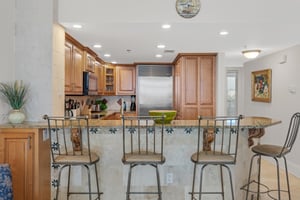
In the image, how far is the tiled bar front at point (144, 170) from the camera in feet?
10.3

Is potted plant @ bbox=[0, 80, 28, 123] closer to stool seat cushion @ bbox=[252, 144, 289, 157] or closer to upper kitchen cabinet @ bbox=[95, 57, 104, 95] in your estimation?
stool seat cushion @ bbox=[252, 144, 289, 157]

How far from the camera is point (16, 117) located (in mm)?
3053

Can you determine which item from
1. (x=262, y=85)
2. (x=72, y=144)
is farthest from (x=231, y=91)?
(x=72, y=144)

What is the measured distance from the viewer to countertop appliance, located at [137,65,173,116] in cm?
702

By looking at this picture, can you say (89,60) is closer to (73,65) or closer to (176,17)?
(73,65)

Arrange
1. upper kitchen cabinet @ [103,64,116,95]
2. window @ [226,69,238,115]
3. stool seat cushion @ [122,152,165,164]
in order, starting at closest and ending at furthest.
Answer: stool seat cushion @ [122,152,165,164]
upper kitchen cabinet @ [103,64,116,95]
window @ [226,69,238,115]

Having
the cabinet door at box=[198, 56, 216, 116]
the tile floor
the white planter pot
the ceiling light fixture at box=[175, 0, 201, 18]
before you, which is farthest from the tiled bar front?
the cabinet door at box=[198, 56, 216, 116]

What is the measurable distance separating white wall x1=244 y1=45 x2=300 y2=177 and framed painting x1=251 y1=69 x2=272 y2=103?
0.34 feet

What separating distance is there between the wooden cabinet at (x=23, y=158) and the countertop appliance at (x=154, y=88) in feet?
14.1

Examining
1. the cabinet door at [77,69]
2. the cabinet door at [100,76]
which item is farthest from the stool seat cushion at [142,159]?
the cabinet door at [100,76]

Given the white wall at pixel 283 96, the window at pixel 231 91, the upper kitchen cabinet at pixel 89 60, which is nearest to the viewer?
the white wall at pixel 283 96

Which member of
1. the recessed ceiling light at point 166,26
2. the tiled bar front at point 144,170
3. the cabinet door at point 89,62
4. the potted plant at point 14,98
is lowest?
the tiled bar front at point 144,170

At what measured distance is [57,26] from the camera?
346cm

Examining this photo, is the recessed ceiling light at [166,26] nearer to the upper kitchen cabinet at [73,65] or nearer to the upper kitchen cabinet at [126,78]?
the upper kitchen cabinet at [73,65]
